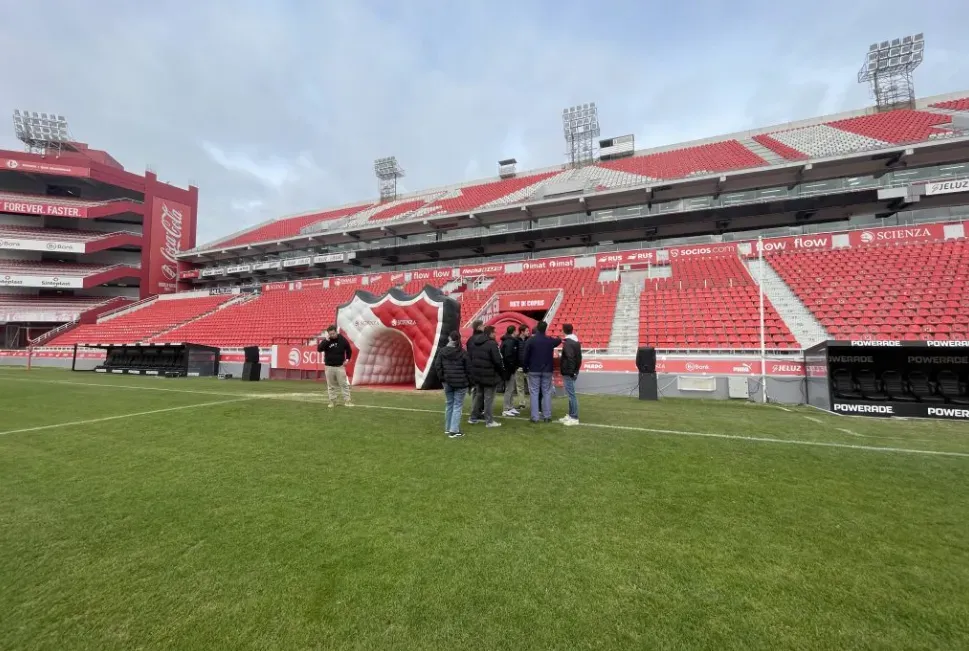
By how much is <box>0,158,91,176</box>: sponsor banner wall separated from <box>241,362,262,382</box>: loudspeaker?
31372 mm

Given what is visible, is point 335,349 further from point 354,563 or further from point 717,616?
point 717,616


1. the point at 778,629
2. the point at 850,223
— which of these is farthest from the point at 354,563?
the point at 850,223

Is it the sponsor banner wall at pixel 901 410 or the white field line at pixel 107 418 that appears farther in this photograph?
the sponsor banner wall at pixel 901 410

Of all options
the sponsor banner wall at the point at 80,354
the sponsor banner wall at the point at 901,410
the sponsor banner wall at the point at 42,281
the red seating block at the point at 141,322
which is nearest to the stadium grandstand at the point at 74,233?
the sponsor banner wall at the point at 42,281

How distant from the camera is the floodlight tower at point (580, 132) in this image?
34.8m

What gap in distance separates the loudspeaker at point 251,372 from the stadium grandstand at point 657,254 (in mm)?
1664

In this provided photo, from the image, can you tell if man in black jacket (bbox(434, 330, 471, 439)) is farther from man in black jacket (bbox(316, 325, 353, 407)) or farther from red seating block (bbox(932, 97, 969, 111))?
red seating block (bbox(932, 97, 969, 111))

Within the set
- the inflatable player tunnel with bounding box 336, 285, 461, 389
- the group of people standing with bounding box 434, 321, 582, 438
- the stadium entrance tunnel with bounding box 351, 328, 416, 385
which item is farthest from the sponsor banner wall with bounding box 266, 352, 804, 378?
the stadium entrance tunnel with bounding box 351, 328, 416, 385

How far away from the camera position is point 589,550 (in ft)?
8.57

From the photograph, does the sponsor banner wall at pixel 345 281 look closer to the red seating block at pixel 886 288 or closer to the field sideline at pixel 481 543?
the field sideline at pixel 481 543

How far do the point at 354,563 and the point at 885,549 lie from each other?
3.42m

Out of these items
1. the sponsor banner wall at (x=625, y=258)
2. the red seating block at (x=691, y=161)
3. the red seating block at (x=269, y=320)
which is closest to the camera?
the sponsor banner wall at (x=625, y=258)

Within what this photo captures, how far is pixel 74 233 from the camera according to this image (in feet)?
108

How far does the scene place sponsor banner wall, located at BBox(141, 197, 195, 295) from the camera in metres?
34.2
